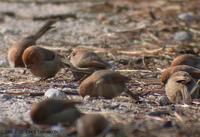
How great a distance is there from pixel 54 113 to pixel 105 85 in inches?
24.1

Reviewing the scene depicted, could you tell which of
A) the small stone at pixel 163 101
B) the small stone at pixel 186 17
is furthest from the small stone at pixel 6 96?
the small stone at pixel 186 17

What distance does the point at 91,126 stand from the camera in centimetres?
262

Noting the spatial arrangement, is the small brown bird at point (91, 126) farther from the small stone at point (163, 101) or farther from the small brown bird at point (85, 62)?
the small brown bird at point (85, 62)

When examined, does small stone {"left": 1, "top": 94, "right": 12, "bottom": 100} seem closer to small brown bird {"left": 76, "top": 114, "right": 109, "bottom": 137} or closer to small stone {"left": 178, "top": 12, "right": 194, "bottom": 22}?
small brown bird {"left": 76, "top": 114, "right": 109, "bottom": 137}

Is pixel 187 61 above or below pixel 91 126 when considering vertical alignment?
above

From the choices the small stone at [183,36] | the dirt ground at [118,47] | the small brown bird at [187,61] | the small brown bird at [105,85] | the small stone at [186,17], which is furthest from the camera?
the small stone at [186,17]

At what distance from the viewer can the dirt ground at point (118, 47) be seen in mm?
3076

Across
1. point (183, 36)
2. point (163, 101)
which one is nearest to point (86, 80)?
point (163, 101)

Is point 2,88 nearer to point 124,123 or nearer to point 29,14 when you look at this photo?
point 124,123

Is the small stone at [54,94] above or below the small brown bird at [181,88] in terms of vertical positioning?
below

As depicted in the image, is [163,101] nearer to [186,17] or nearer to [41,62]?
[41,62]

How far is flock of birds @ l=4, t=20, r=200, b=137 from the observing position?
9.20ft

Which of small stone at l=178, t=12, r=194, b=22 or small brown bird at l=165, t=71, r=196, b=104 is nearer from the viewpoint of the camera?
small brown bird at l=165, t=71, r=196, b=104

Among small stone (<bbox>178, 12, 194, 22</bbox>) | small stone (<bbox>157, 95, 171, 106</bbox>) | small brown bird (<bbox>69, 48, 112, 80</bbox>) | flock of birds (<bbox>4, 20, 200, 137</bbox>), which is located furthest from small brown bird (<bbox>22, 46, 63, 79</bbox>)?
small stone (<bbox>178, 12, 194, 22</bbox>)
